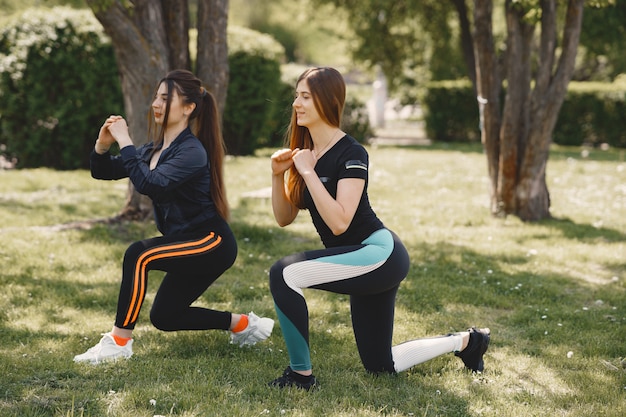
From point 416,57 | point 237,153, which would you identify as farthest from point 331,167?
point 416,57

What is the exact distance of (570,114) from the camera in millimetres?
19828

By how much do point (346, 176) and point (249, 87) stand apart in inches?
455

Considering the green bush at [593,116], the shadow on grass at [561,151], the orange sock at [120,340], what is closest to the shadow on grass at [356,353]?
the orange sock at [120,340]

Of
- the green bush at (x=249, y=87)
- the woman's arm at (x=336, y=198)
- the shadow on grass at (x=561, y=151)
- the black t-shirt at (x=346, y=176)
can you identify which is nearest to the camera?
the woman's arm at (x=336, y=198)

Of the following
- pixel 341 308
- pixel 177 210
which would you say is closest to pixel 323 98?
pixel 177 210

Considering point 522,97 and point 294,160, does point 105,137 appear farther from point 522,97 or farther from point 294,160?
point 522,97

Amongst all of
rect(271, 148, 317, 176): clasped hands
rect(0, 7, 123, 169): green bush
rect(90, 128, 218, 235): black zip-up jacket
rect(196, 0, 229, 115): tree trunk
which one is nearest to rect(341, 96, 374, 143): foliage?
rect(0, 7, 123, 169): green bush

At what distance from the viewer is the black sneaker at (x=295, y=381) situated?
3854 mm

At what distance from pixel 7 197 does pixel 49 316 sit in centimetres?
510

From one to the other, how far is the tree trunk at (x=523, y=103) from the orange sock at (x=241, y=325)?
527 centimetres

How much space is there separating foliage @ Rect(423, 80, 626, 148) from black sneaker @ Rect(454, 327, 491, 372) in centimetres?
1641

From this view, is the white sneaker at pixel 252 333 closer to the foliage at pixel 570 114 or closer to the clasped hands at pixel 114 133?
the clasped hands at pixel 114 133

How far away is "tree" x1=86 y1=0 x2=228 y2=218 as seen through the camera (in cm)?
746

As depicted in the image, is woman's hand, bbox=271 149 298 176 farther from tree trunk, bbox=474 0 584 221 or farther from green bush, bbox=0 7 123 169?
green bush, bbox=0 7 123 169
